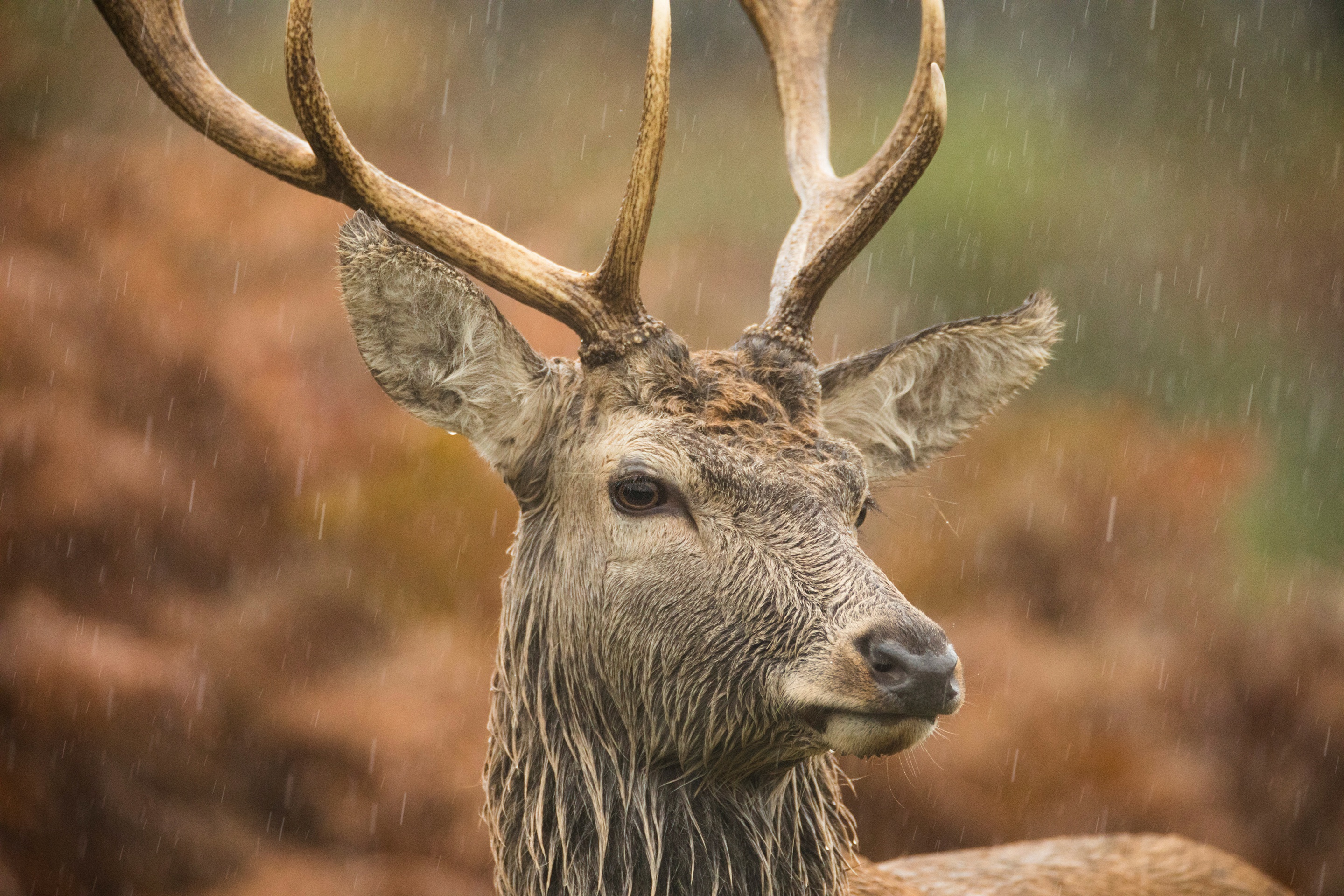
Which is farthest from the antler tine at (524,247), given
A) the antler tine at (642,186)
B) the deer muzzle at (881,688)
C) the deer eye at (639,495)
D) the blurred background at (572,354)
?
the blurred background at (572,354)

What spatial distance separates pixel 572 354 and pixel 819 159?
3.08 metres

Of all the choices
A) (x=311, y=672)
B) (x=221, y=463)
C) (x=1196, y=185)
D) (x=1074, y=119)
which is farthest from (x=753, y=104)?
(x=311, y=672)

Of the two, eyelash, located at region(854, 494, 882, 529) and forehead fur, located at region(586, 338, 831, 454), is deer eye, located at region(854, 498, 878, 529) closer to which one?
eyelash, located at region(854, 494, 882, 529)

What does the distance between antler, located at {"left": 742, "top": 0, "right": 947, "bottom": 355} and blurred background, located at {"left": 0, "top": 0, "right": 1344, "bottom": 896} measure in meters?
2.76

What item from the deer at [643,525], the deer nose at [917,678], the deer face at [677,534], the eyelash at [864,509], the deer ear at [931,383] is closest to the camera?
the deer nose at [917,678]

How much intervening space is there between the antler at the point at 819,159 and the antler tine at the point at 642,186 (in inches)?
14.7

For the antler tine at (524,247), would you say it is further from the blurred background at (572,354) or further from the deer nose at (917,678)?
the blurred background at (572,354)

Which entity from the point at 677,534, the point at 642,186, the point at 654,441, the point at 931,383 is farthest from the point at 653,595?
the point at 931,383

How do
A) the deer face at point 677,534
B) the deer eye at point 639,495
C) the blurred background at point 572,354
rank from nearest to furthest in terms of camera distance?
the deer face at point 677,534, the deer eye at point 639,495, the blurred background at point 572,354

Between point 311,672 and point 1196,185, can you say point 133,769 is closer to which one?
point 311,672

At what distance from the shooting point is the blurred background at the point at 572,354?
6.04 metres

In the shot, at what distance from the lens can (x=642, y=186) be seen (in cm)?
260

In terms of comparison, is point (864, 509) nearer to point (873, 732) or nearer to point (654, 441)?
point (654, 441)

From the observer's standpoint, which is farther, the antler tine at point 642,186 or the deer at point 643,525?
the antler tine at point 642,186
